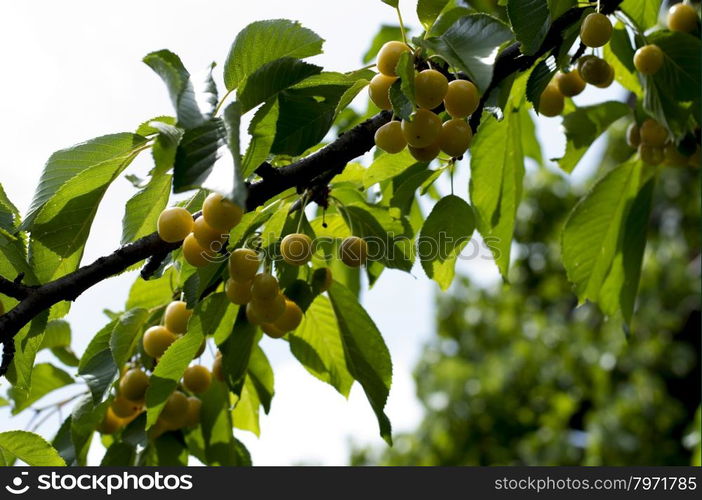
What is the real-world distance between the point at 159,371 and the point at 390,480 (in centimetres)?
44

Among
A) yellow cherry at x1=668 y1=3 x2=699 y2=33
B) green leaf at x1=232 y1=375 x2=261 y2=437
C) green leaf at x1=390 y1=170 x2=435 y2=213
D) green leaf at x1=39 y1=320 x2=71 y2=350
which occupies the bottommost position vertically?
green leaf at x1=232 y1=375 x2=261 y2=437

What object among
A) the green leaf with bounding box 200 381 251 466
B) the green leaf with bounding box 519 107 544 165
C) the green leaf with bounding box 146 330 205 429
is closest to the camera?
the green leaf with bounding box 146 330 205 429

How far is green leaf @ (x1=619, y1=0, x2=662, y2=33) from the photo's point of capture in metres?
1.34

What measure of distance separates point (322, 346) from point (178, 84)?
0.66 meters

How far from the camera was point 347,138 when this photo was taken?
3.37ft

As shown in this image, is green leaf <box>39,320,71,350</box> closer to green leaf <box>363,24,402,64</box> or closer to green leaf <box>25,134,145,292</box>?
green leaf <box>25,134,145,292</box>

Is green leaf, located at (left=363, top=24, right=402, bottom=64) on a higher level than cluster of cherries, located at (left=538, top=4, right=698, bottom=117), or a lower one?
higher

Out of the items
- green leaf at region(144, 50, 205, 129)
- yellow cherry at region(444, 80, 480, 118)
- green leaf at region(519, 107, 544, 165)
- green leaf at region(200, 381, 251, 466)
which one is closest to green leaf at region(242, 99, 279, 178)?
green leaf at region(144, 50, 205, 129)

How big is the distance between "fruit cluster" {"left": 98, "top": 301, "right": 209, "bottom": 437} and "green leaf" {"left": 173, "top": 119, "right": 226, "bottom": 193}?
50cm

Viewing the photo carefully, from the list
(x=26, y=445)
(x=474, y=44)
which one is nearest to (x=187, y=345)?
(x=26, y=445)

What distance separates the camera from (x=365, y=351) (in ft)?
4.02

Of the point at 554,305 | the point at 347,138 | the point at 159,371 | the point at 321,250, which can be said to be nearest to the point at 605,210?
the point at 321,250

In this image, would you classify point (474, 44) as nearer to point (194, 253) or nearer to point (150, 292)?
point (194, 253)

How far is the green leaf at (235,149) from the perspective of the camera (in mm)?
662
